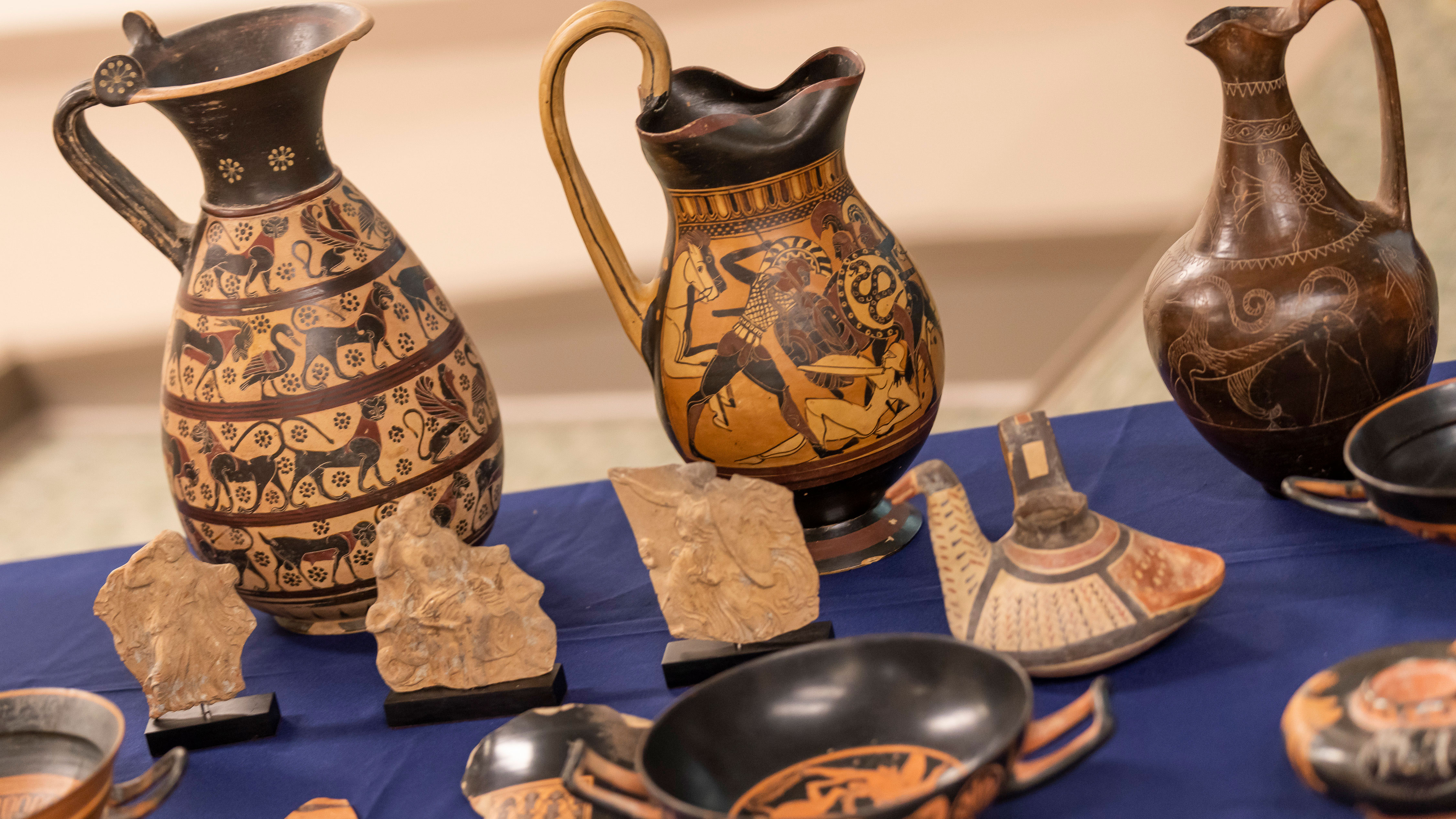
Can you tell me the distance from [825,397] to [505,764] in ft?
1.57

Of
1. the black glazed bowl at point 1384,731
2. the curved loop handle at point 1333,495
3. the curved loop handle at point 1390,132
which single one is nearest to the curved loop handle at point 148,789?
the black glazed bowl at point 1384,731

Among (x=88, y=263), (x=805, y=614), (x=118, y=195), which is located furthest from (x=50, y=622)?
(x=88, y=263)

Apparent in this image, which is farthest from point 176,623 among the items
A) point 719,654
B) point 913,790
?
point 913,790

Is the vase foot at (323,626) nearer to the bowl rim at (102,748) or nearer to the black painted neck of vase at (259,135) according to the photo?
the bowl rim at (102,748)

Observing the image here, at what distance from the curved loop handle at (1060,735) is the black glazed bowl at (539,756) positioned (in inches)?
12.2

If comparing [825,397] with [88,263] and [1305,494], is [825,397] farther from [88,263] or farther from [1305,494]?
[88,263]

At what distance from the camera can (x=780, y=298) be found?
4.29ft

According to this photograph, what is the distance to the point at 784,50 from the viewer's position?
3115 mm

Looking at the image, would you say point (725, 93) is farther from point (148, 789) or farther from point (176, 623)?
point (148, 789)

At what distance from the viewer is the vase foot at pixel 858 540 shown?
4.62ft

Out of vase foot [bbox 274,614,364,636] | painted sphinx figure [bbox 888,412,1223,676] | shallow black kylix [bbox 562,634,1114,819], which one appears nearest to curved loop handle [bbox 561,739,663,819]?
shallow black kylix [bbox 562,634,1114,819]

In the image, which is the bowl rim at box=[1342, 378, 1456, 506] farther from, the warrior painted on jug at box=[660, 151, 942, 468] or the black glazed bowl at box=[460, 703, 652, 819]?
the black glazed bowl at box=[460, 703, 652, 819]

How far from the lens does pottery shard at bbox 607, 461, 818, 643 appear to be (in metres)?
1.18

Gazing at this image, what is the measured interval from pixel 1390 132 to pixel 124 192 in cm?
132
